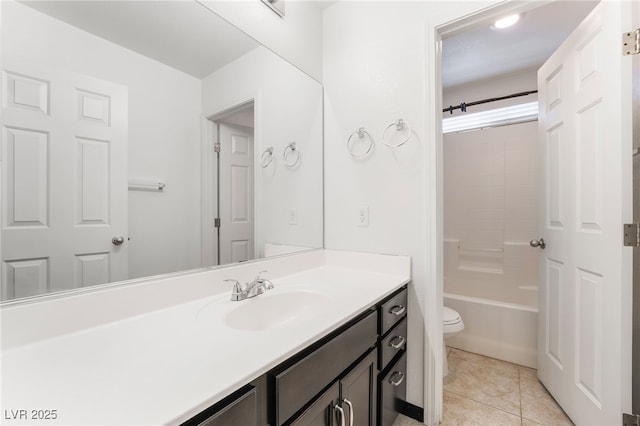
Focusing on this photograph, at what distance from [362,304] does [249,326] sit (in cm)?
43

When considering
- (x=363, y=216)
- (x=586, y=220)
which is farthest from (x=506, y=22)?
(x=363, y=216)

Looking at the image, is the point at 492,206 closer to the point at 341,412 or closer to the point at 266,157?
the point at 266,157

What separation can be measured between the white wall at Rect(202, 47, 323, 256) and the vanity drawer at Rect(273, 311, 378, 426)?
66cm

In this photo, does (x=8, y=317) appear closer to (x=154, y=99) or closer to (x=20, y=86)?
(x=20, y=86)

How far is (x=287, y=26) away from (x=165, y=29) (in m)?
0.72

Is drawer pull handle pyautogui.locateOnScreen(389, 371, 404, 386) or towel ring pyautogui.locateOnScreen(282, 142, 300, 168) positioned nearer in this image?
drawer pull handle pyautogui.locateOnScreen(389, 371, 404, 386)

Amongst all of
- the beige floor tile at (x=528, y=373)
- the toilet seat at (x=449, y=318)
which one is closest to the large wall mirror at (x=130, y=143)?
the toilet seat at (x=449, y=318)

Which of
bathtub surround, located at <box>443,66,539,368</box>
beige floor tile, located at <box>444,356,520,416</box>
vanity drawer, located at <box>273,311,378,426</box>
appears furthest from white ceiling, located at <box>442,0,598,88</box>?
beige floor tile, located at <box>444,356,520,416</box>

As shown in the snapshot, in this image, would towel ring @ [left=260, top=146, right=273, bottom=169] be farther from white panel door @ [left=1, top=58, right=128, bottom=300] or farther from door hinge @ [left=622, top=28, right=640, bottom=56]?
door hinge @ [left=622, top=28, right=640, bottom=56]

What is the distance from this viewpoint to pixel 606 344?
3.88 ft

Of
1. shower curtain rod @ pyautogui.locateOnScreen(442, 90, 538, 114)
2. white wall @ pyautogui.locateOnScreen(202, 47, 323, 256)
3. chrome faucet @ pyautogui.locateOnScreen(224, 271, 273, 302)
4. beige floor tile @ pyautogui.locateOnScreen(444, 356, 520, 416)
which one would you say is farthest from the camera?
shower curtain rod @ pyautogui.locateOnScreen(442, 90, 538, 114)

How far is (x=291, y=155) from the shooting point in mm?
1623

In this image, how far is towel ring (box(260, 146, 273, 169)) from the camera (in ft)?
4.73

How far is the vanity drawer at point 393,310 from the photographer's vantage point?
116cm
